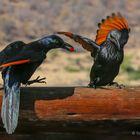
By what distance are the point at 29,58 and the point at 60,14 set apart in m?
10.1

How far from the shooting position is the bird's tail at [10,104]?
271cm

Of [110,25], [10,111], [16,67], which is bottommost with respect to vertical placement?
[10,111]

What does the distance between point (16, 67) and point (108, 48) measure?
630 millimetres

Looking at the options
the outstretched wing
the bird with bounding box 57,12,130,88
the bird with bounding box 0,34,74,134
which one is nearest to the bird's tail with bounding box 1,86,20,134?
the bird with bounding box 0,34,74,134

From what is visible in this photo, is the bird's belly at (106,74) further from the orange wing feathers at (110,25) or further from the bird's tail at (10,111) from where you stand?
the bird's tail at (10,111)

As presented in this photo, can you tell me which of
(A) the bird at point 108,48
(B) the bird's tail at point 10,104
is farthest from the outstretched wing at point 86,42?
(B) the bird's tail at point 10,104

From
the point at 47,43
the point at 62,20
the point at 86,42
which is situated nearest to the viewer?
the point at 47,43

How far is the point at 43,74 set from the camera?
10227 millimetres

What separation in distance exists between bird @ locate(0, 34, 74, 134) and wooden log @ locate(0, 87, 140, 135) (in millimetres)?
56

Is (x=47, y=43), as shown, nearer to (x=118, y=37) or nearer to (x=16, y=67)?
(x=16, y=67)

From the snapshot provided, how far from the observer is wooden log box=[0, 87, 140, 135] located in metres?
2.79

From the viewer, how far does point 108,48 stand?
11.5 ft

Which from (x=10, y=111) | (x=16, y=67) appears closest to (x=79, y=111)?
(x=10, y=111)

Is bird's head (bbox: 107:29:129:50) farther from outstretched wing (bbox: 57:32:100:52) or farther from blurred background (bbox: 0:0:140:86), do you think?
blurred background (bbox: 0:0:140:86)
